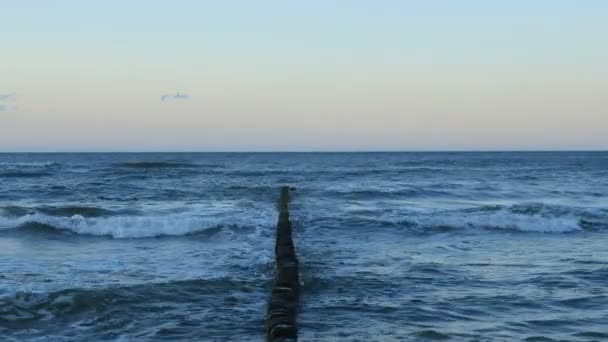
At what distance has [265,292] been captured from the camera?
8891mm

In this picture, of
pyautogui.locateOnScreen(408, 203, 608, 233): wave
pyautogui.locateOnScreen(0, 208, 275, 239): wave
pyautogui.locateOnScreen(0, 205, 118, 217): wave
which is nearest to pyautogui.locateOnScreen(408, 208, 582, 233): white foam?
pyautogui.locateOnScreen(408, 203, 608, 233): wave

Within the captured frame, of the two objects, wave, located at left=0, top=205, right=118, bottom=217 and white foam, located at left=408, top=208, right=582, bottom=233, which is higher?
white foam, located at left=408, top=208, right=582, bottom=233

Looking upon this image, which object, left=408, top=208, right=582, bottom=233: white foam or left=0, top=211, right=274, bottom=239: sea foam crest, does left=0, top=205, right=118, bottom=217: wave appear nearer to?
left=0, top=211, right=274, bottom=239: sea foam crest

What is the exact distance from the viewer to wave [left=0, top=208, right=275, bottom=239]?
16641mm

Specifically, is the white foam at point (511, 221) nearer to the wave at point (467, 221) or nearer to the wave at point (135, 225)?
the wave at point (467, 221)

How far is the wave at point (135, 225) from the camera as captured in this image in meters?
16.6

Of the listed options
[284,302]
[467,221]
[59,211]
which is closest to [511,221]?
[467,221]

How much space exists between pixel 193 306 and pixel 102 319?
3.77 ft

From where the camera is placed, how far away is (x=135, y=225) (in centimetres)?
1753

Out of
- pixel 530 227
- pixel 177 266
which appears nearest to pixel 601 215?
pixel 530 227

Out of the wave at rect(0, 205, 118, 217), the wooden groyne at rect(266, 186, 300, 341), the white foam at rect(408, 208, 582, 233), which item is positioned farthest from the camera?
the wave at rect(0, 205, 118, 217)

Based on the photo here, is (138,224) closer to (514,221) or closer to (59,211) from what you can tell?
(59,211)

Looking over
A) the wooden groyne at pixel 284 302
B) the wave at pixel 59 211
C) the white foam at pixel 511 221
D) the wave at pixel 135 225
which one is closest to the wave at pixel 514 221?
the white foam at pixel 511 221

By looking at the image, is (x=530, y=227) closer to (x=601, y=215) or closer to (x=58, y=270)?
(x=601, y=215)
